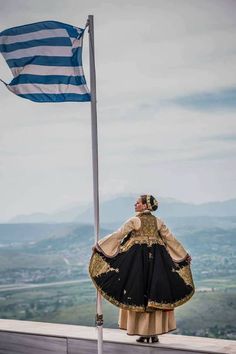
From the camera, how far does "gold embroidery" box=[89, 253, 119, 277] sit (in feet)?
14.4

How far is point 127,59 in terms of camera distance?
6266 millimetres

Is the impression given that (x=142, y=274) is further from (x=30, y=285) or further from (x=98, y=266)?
(x=30, y=285)

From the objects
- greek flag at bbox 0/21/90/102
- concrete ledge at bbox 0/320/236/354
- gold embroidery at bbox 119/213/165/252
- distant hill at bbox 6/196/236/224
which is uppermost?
greek flag at bbox 0/21/90/102

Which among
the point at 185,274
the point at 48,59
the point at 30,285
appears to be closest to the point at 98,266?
the point at 185,274

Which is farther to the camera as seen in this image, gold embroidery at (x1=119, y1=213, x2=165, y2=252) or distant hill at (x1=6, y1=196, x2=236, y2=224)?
distant hill at (x1=6, y1=196, x2=236, y2=224)

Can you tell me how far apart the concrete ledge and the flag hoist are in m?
0.45

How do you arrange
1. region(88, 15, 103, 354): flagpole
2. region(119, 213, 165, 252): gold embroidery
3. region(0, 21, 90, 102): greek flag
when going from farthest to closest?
region(119, 213, 165, 252): gold embroidery → region(0, 21, 90, 102): greek flag → region(88, 15, 103, 354): flagpole

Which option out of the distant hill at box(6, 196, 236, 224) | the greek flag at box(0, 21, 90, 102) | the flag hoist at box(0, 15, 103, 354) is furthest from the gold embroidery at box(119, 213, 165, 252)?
the distant hill at box(6, 196, 236, 224)

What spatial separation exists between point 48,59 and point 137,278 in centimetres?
135

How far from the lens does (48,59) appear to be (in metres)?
4.35

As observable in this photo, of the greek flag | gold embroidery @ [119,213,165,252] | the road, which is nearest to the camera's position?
the greek flag

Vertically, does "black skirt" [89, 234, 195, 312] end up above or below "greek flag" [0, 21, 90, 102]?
below

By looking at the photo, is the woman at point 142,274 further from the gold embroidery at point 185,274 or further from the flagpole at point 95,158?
the flagpole at point 95,158

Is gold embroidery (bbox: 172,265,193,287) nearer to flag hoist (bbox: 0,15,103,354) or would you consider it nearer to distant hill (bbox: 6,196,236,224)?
flag hoist (bbox: 0,15,103,354)
